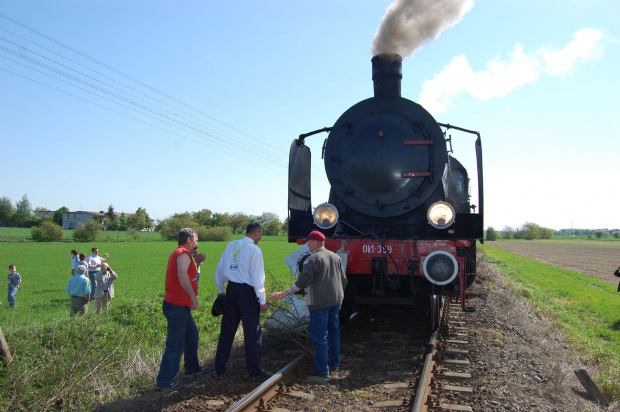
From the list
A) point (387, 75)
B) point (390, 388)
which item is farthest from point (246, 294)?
point (387, 75)

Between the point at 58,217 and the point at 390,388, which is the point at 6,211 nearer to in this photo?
the point at 58,217

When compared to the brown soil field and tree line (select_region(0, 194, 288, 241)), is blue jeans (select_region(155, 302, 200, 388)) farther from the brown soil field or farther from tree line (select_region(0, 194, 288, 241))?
tree line (select_region(0, 194, 288, 241))

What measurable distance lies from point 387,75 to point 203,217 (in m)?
71.2

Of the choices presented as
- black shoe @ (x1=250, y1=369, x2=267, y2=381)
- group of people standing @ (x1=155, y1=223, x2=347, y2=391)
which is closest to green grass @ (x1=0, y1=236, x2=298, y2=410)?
group of people standing @ (x1=155, y1=223, x2=347, y2=391)

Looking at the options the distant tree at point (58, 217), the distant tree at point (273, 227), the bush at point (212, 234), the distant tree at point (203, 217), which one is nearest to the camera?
the bush at point (212, 234)

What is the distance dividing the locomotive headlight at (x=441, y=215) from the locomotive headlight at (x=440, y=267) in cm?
42

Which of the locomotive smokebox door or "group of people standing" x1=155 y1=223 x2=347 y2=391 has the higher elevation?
the locomotive smokebox door

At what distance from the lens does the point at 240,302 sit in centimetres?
457

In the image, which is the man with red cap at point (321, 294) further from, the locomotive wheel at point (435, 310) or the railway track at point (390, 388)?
the locomotive wheel at point (435, 310)

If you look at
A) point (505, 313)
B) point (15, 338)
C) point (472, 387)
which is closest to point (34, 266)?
point (15, 338)

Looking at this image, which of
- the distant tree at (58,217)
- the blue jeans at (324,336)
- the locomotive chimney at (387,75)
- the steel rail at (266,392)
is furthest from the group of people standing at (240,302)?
the distant tree at (58,217)

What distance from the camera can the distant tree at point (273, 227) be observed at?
8156 centimetres

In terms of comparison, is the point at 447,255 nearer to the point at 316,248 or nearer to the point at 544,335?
the point at 316,248

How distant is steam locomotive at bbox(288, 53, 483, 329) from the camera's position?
221 inches
